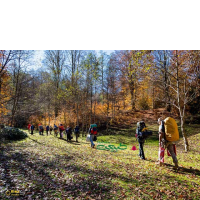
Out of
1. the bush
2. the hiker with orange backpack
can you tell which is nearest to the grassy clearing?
the hiker with orange backpack

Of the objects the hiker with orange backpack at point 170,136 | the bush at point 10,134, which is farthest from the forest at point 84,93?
the hiker with orange backpack at point 170,136

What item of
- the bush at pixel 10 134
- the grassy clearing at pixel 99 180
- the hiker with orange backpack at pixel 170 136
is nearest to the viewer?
the grassy clearing at pixel 99 180

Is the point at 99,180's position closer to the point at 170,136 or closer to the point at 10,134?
the point at 170,136

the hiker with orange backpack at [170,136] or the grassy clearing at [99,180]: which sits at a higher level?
the hiker with orange backpack at [170,136]

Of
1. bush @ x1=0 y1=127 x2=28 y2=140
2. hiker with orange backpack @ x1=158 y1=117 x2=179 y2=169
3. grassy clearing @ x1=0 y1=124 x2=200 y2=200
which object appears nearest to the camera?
grassy clearing @ x1=0 y1=124 x2=200 y2=200

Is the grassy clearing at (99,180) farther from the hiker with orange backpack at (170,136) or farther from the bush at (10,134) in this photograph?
the bush at (10,134)

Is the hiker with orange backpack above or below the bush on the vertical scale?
above

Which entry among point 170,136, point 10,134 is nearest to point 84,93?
point 10,134

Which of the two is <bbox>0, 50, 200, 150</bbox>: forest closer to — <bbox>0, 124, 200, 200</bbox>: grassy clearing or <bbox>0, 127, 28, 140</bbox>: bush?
<bbox>0, 127, 28, 140</bbox>: bush

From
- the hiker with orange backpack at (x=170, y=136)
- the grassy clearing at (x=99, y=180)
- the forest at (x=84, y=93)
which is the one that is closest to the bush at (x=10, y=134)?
the forest at (x=84, y=93)

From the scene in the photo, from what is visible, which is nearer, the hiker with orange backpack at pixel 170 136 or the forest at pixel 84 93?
the hiker with orange backpack at pixel 170 136

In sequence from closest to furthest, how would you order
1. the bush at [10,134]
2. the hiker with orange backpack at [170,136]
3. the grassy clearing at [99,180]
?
the grassy clearing at [99,180] < the hiker with orange backpack at [170,136] < the bush at [10,134]
